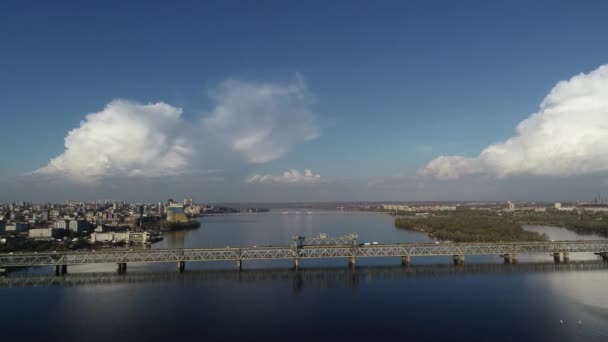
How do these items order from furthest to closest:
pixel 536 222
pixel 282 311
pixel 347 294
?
pixel 536 222 → pixel 347 294 → pixel 282 311

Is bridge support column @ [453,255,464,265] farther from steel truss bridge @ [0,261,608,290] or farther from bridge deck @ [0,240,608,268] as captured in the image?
steel truss bridge @ [0,261,608,290]

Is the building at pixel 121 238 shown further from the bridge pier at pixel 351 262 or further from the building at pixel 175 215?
the building at pixel 175 215

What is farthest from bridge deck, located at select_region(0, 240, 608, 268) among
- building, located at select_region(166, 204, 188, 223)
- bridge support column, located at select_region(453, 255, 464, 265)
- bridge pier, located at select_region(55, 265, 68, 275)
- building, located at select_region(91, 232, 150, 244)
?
building, located at select_region(166, 204, 188, 223)

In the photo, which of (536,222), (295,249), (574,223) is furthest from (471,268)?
(536,222)

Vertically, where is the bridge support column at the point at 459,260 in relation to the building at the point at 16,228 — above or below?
below

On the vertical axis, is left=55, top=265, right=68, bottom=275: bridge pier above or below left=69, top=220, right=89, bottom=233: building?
below

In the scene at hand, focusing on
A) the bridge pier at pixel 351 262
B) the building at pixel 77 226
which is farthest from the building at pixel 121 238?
the bridge pier at pixel 351 262

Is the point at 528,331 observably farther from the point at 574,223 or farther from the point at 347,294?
the point at 574,223
